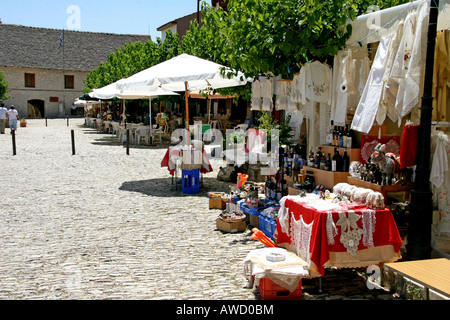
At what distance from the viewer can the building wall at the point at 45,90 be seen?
46.1 metres

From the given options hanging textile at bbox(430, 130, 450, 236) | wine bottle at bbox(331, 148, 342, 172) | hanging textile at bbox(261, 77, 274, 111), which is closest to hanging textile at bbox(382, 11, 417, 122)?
hanging textile at bbox(430, 130, 450, 236)

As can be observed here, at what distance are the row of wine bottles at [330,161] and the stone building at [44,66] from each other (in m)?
45.5

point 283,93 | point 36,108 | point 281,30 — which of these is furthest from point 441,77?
point 36,108

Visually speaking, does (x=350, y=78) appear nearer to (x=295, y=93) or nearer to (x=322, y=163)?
(x=322, y=163)

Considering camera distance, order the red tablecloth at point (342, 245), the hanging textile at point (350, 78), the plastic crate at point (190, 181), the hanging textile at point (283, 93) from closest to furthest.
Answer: the red tablecloth at point (342, 245), the hanging textile at point (350, 78), the hanging textile at point (283, 93), the plastic crate at point (190, 181)

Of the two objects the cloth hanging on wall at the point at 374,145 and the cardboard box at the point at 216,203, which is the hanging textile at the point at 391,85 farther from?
the cardboard box at the point at 216,203

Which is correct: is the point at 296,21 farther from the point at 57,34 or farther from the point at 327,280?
the point at 57,34

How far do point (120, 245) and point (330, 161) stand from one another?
123 inches

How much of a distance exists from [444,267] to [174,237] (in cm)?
376

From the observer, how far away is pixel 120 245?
6.11 m

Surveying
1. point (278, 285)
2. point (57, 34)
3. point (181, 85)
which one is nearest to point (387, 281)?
point (278, 285)

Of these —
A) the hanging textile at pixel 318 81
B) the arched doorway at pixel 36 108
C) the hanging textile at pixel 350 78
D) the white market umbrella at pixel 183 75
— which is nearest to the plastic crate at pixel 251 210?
the hanging textile at pixel 350 78

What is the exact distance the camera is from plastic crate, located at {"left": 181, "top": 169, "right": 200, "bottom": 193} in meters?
9.66

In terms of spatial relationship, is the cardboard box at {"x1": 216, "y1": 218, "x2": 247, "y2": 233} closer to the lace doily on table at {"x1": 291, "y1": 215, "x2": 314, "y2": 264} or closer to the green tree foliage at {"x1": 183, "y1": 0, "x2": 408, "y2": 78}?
the lace doily on table at {"x1": 291, "y1": 215, "x2": 314, "y2": 264}
